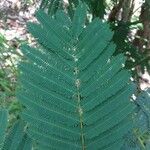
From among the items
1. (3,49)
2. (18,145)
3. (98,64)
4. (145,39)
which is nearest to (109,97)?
(98,64)

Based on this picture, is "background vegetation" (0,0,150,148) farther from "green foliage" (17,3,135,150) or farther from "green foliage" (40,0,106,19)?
"green foliage" (17,3,135,150)

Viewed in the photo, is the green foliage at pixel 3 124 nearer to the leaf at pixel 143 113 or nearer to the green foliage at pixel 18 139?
the green foliage at pixel 18 139

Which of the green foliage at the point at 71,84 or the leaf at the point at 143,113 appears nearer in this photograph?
the green foliage at the point at 71,84

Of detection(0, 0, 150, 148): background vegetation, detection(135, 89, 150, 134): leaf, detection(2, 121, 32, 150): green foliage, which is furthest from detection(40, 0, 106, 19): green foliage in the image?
detection(2, 121, 32, 150): green foliage

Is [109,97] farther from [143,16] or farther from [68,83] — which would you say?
[143,16]

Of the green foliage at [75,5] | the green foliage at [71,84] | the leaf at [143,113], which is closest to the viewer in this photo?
the green foliage at [71,84]

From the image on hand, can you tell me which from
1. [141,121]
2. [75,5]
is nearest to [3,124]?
[141,121]

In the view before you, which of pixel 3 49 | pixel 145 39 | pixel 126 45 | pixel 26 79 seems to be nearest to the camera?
pixel 26 79

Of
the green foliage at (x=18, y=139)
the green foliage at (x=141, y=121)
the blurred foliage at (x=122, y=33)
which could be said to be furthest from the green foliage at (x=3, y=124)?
the blurred foliage at (x=122, y=33)
